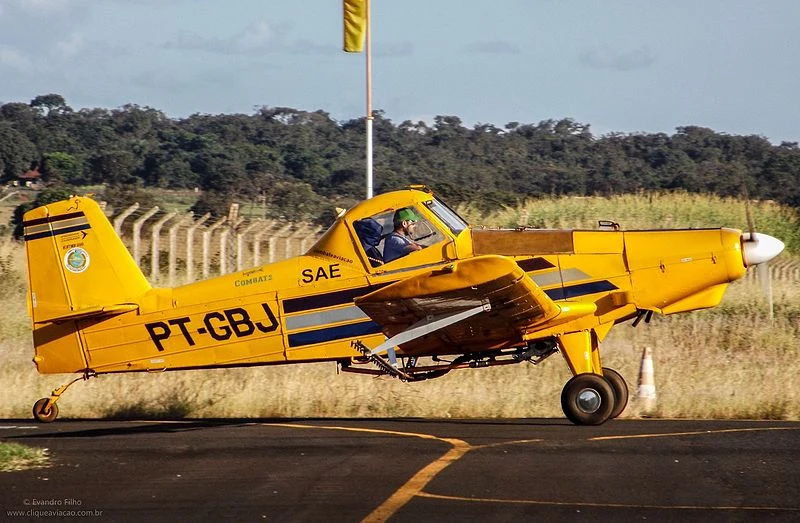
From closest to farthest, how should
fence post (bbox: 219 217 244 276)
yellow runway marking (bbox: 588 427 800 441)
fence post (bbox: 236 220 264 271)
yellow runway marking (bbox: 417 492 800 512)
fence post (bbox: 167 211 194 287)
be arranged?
yellow runway marking (bbox: 417 492 800 512) → yellow runway marking (bbox: 588 427 800 441) → fence post (bbox: 167 211 194 287) → fence post (bbox: 236 220 264 271) → fence post (bbox: 219 217 244 276)

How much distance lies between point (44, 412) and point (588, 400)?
586 centimetres

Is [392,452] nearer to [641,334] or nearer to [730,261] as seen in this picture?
[730,261]

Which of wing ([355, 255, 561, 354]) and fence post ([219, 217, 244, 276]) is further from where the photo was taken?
fence post ([219, 217, 244, 276])

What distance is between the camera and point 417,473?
8570 mm

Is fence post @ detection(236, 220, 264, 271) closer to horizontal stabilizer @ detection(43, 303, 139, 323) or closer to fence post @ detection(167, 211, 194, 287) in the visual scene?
fence post @ detection(167, 211, 194, 287)

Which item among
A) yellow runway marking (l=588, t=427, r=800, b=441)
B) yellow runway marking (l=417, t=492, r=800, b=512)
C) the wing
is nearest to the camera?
yellow runway marking (l=417, t=492, r=800, b=512)

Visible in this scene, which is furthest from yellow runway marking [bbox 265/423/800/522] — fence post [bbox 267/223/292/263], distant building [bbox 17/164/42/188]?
distant building [bbox 17/164/42/188]

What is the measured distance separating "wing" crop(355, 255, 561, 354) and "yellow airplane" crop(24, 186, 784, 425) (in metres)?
0.03

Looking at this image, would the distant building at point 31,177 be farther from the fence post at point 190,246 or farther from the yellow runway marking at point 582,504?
the yellow runway marking at point 582,504

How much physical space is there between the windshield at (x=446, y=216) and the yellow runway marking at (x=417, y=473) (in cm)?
206

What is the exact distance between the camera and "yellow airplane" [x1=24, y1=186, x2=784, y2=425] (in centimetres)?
1139

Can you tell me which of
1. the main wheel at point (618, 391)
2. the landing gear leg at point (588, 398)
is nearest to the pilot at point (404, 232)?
the landing gear leg at point (588, 398)

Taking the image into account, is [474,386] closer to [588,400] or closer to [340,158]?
[588,400]

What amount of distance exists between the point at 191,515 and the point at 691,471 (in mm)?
3666
